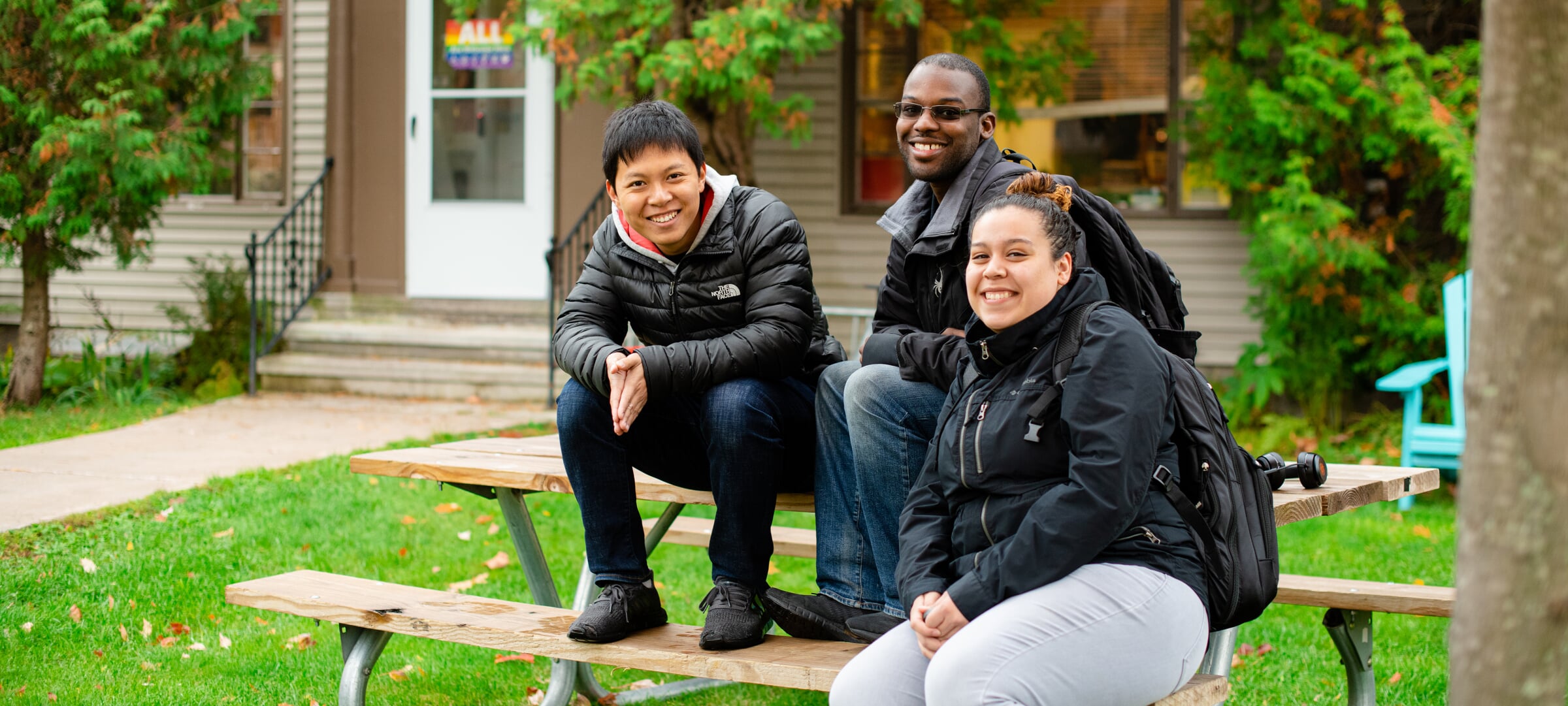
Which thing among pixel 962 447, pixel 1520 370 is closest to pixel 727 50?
pixel 962 447

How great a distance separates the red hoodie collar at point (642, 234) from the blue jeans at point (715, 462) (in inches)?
14.9

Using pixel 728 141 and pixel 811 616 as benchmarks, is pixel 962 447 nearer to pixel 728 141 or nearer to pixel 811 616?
pixel 811 616

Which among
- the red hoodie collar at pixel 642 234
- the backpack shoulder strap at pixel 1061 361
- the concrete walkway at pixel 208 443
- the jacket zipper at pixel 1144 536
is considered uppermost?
the red hoodie collar at pixel 642 234

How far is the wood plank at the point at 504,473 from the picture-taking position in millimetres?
3273

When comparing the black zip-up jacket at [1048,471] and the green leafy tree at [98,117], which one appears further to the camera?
the green leafy tree at [98,117]

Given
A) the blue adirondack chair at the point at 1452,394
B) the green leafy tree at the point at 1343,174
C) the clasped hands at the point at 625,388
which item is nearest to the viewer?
the clasped hands at the point at 625,388

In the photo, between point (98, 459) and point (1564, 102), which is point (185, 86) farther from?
point (1564, 102)

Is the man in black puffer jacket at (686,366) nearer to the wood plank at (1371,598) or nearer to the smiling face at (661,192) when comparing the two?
the smiling face at (661,192)

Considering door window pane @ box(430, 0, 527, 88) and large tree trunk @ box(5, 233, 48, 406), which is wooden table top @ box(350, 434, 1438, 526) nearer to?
large tree trunk @ box(5, 233, 48, 406)

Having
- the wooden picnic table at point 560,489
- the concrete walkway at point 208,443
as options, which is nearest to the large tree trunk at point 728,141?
the concrete walkway at point 208,443

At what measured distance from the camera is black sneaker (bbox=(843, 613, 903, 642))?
2848 mm

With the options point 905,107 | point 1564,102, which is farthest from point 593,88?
point 1564,102

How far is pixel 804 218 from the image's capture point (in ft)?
32.3

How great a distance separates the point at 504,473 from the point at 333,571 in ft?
6.65
